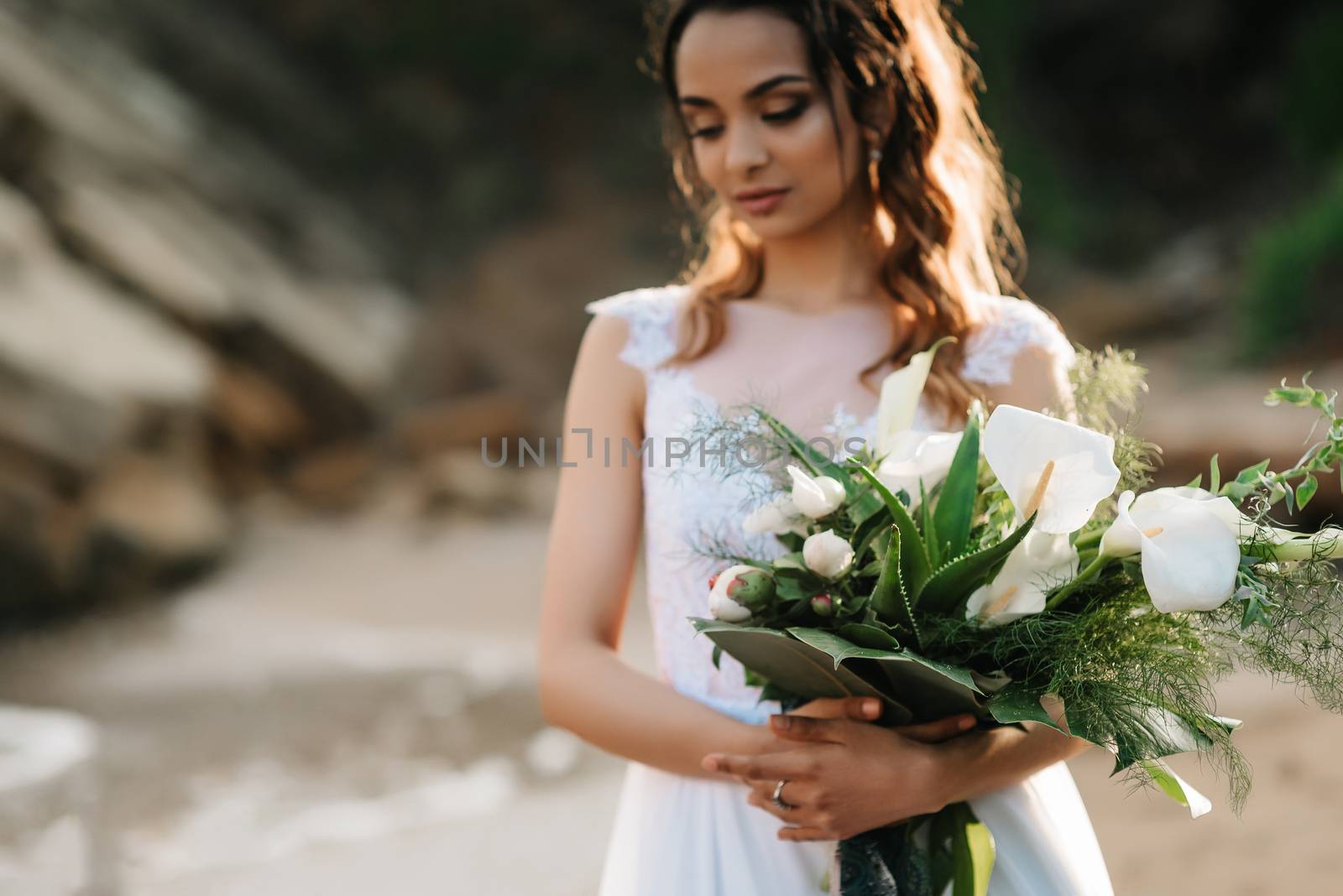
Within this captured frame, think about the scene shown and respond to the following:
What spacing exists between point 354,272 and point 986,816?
10.5 meters

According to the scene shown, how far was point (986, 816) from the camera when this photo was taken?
1.49 meters

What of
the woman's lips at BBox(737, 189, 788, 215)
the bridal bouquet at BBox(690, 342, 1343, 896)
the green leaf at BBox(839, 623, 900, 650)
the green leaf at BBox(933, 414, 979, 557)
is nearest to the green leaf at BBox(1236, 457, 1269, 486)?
the bridal bouquet at BBox(690, 342, 1343, 896)

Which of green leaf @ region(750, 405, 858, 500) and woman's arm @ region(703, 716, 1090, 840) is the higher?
green leaf @ region(750, 405, 858, 500)

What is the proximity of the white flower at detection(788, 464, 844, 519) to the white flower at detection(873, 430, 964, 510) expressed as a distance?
5 centimetres

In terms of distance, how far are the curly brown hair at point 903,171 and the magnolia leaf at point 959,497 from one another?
0.52 metres

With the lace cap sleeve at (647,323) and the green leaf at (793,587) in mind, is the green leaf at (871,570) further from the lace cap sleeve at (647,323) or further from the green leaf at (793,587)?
the lace cap sleeve at (647,323)

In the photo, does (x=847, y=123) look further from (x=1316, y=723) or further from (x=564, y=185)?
(x=564, y=185)

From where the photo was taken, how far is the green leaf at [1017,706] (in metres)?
1.08

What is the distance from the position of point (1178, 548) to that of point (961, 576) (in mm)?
185

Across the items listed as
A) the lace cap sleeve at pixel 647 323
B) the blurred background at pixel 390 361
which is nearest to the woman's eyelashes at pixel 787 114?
the lace cap sleeve at pixel 647 323

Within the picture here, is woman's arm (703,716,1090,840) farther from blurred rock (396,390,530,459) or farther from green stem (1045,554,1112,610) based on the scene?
blurred rock (396,390,530,459)

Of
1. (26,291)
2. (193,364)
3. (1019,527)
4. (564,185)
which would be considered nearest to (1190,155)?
(564,185)

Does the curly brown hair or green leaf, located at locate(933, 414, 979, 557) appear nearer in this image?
green leaf, located at locate(933, 414, 979, 557)

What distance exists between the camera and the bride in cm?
139
